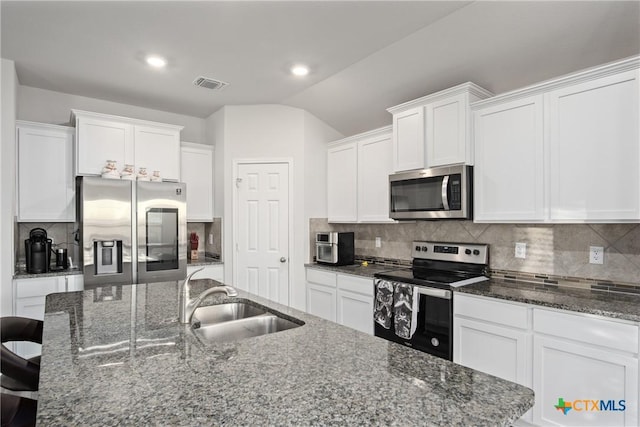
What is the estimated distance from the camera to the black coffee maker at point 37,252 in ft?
10.4

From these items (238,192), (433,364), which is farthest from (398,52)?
(433,364)

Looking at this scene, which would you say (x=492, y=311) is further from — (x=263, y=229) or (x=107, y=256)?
(x=107, y=256)

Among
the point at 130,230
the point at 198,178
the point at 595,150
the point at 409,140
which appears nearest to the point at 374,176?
the point at 409,140

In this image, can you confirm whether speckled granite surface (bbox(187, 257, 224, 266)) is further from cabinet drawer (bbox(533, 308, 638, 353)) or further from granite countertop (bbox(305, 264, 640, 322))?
cabinet drawer (bbox(533, 308, 638, 353))

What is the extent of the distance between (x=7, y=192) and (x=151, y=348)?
8.94 feet

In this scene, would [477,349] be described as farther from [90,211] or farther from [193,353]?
[90,211]

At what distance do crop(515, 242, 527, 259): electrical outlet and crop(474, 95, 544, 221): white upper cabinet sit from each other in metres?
0.34

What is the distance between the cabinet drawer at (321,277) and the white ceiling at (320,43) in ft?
5.99

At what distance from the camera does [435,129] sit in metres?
2.96

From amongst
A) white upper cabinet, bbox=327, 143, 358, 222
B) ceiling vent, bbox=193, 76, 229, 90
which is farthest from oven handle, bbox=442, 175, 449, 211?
ceiling vent, bbox=193, 76, 229, 90

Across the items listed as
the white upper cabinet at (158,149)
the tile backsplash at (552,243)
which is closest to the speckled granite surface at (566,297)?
the tile backsplash at (552,243)

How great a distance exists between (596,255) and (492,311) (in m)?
0.79

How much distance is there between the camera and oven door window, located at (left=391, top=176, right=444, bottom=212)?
295 centimetres

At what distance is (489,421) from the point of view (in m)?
0.80
